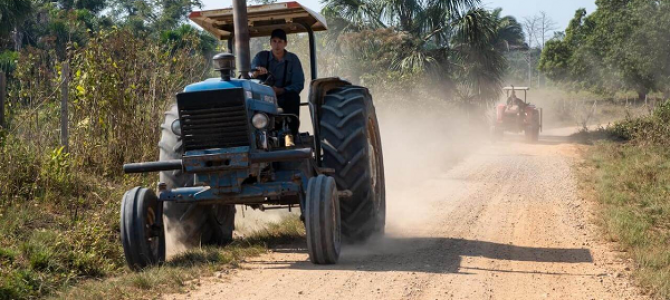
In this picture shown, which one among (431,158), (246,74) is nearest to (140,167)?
(246,74)

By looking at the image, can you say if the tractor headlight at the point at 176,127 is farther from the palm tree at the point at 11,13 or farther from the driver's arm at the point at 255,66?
the palm tree at the point at 11,13

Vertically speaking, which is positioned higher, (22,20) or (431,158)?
(22,20)

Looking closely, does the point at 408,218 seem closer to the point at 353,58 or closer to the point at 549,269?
the point at 549,269

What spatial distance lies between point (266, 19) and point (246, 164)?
2.80m

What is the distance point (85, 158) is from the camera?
970 centimetres

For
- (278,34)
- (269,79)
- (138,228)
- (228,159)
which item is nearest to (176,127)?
(228,159)

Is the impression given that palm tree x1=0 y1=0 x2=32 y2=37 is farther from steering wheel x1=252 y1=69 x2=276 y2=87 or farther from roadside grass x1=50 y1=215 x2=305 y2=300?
roadside grass x1=50 y1=215 x2=305 y2=300

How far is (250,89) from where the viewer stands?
7039mm

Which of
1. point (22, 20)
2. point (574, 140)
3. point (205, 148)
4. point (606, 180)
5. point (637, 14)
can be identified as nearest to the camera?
point (205, 148)

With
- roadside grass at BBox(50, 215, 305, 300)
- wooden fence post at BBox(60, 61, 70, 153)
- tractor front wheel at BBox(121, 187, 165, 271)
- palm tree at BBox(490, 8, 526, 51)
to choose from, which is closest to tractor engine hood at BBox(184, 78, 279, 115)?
tractor front wheel at BBox(121, 187, 165, 271)

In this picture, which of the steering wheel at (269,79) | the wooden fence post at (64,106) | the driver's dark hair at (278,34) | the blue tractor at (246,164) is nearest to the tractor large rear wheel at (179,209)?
the blue tractor at (246,164)

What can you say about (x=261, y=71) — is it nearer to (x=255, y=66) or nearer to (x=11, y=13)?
(x=255, y=66)

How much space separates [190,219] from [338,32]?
878 inches

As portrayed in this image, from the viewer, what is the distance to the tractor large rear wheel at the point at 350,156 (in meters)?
7.80
